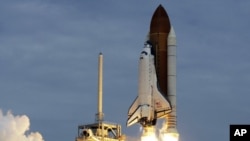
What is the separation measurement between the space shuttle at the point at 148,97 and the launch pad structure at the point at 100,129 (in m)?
20.8

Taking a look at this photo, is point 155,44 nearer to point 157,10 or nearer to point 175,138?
point 157,10

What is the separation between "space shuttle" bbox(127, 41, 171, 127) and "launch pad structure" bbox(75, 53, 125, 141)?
20.8 metres

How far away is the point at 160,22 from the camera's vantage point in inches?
3775

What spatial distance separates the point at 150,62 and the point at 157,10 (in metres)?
7.84

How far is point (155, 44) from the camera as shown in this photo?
94.8 meters


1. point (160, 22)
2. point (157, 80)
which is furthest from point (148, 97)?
point (160, 22)

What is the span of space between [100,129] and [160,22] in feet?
85.0

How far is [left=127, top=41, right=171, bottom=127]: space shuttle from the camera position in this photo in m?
92.3

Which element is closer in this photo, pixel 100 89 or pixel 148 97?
pixel 148 97

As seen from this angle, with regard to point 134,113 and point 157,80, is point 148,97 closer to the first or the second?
point 157,80

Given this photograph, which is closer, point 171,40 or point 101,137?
point 171,40

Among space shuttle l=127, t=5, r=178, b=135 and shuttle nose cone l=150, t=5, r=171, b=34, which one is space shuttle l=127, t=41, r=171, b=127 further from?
shuttle nose cone l=150, t=5, r=171, b=34

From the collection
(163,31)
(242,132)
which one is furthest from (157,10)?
(242,132)

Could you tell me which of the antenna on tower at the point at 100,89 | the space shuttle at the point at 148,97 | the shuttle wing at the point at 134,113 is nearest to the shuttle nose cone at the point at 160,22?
the space shuttle at the point at 148,97
